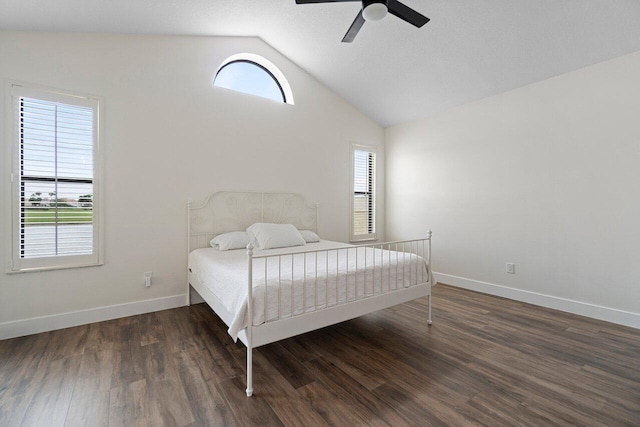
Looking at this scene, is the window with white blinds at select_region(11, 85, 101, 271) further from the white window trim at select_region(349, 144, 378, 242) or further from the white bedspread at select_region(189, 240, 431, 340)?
the white window trim at select_region(349, 144, 378, 242)

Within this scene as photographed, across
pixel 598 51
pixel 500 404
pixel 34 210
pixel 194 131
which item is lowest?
pixel 500 404

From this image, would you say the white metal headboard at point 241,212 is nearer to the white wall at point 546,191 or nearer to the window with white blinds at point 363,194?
the window with white blinds at point 363,194

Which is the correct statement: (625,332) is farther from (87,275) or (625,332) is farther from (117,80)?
(117,80)

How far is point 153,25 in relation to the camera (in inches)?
117

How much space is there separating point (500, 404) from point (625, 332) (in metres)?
2.02

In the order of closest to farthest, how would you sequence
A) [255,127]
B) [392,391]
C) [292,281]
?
[392,391] → [292,281] → [255,127]

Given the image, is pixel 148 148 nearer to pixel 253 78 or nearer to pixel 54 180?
pixel 54 180

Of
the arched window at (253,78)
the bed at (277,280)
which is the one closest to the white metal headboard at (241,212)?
the bed at (277,280)

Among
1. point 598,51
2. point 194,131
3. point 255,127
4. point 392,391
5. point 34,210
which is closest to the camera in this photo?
point 392,391

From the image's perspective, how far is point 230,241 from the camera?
3.26 metres

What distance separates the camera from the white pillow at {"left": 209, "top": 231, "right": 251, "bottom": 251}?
3.24 meters

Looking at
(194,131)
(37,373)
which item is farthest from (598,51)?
(37,373)

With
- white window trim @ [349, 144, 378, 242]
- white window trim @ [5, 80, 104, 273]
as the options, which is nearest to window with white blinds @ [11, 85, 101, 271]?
white window trim @ [5, 80, 104, 273]

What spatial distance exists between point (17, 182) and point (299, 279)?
2680 mm
